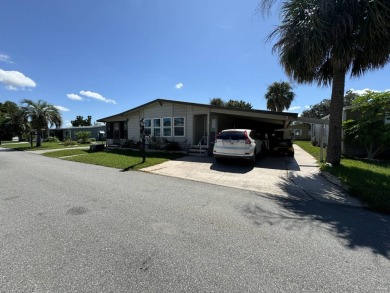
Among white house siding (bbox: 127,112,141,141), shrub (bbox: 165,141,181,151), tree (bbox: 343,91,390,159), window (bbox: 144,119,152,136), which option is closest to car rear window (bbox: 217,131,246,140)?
shrub (bbox: 165,141,181,151)

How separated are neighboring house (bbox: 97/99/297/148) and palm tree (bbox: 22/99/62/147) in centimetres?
1218

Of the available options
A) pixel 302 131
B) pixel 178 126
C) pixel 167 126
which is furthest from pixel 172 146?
pixel 302 131

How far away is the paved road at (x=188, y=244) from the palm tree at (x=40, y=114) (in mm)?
24152

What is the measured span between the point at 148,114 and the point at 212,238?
15358mm

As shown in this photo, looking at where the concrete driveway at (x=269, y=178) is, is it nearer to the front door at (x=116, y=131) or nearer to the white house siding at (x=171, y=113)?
the white house siding at (x=171, y=113)

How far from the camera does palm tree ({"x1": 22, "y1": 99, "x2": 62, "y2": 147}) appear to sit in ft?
81.8

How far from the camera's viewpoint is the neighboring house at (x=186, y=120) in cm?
1355

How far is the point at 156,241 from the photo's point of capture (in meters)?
3.16

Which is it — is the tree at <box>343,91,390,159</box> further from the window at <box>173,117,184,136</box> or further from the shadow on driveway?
the window at <box>173,117,184,136</box>

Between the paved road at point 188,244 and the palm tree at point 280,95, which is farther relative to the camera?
the palm tree at point 280,95

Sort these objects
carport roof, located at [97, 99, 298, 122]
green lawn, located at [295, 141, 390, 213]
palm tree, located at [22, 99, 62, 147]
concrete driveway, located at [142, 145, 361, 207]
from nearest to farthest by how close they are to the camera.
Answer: green lawn, located at [295, 141, 390, 213] → concrete driveway, located at [142, 145, 361, 207] → carport roof, located at [97, 99, 298, 122] → palm tree, located at [22, 99, 62, 147]

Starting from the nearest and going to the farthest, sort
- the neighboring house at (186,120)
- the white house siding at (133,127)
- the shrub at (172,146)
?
the neighboring house at (186,120) → the shrub at (172,146) → the white house siding at (133,127)

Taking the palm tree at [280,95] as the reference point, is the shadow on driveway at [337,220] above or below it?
below

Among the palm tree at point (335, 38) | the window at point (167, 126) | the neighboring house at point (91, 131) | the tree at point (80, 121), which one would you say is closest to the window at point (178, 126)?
the window at point (167, 126)
